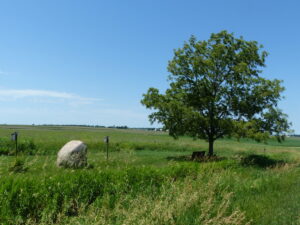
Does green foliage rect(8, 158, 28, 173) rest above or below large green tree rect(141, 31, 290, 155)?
below

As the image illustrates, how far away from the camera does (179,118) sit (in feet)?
66.9

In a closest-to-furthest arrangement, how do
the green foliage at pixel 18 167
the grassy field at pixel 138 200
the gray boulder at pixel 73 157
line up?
the grassy field at pixel 138 200, the green foliage at pixel 18 167, the gray boulder at pixel 73 157

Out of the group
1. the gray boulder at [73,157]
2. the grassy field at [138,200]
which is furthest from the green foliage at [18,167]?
the grassy field at [138,200]

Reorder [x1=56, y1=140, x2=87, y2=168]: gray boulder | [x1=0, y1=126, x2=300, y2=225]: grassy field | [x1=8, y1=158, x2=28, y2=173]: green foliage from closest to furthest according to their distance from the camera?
[x1=0, y1=126, x2=300, y2=225]: grassy field
[x1=8, y1=158, x2=28, y2=173]: green foliage
[x1=56, y1=140, x2=87, y2=168]: gray boulder

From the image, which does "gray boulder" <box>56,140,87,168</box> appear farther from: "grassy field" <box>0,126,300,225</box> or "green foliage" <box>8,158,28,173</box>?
"grassy field" <box>0,126,300,225</box>

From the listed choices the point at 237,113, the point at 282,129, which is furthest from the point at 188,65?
the point at 282,129

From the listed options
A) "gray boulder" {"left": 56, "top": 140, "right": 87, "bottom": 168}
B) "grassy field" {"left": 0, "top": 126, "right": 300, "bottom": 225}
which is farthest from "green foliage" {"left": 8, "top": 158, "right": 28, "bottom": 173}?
"grassy field" {"left": 0, "top": 126, "right": 300, "bottom": 225}

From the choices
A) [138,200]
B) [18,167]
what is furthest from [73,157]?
[138,200]

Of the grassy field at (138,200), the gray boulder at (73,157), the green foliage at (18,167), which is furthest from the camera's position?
the gray boulder at (73,157)

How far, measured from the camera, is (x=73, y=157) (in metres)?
14.8

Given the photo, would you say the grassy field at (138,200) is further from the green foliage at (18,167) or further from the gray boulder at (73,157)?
the gray boulder at (73,157)

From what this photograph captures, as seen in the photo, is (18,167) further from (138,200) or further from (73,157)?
(138,200)

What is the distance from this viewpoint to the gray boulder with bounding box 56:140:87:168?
48.8 feet

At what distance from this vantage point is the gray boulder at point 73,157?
48.8 ft
